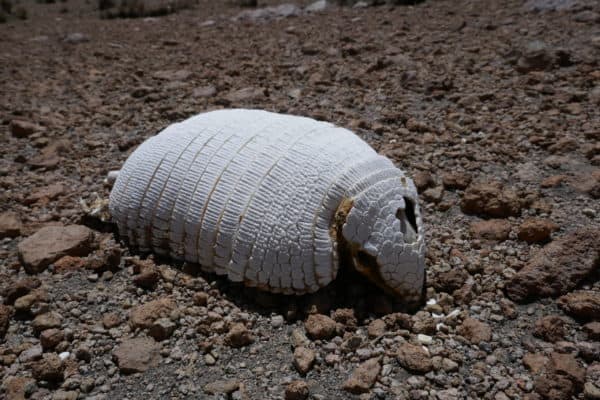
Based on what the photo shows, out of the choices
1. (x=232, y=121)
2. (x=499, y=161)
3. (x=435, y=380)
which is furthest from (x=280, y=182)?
(x=499, y=161)

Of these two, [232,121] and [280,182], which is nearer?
[280,182]

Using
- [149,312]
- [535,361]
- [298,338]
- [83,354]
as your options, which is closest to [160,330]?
[149,312]

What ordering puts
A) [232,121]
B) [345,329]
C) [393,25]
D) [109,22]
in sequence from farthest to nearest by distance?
[109,22], [393,25], [232,121], [345,329]

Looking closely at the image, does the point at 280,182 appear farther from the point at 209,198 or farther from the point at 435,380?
the point at 435,380

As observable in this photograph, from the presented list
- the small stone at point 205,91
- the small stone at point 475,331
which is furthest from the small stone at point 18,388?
the small stone at point 205,91

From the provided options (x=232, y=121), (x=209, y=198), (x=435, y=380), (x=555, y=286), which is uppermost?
(x=232, y=121)

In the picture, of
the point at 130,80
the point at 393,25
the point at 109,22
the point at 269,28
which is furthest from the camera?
the point at 109,22

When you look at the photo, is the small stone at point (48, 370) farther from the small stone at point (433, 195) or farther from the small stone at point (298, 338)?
the small stone at point (433, 195)
